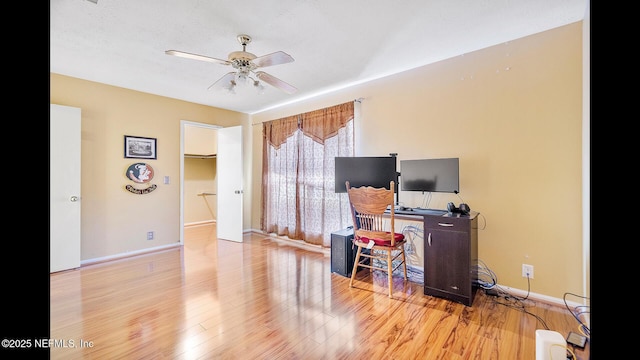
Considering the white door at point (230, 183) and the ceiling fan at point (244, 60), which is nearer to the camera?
the ceiling fan at point (244, 60)

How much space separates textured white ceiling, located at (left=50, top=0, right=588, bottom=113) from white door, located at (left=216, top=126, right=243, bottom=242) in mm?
1606

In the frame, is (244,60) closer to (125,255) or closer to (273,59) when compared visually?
(273,59)

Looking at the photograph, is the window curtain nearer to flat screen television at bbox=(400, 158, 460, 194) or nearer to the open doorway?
the open doorway

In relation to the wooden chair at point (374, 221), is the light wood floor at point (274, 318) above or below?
below

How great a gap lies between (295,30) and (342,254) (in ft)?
7.92

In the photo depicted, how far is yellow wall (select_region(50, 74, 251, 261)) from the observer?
3.54 metres

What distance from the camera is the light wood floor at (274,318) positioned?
1778mm

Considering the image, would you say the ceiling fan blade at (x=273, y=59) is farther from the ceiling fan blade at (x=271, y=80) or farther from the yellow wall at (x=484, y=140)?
the yellow wall at (x=484, y=140)

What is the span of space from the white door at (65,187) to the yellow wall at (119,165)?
17 cm

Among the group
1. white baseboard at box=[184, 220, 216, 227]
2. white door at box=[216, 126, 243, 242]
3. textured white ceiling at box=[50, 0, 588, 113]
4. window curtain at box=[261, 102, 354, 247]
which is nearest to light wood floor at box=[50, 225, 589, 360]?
window curtain at box=[261, 102, 354, 247]

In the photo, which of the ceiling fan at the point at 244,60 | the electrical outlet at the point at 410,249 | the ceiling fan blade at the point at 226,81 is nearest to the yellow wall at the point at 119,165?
the ceiling fan blade at the point at 226,81

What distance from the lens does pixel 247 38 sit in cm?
244

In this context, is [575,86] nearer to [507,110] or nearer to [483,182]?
[507,110]
